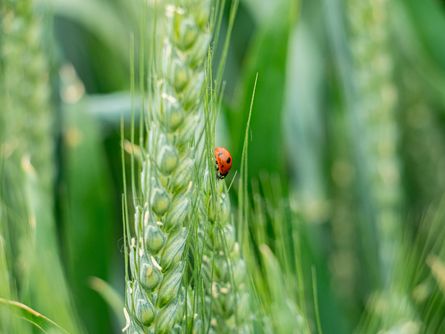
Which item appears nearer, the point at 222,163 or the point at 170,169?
the point at 170,169

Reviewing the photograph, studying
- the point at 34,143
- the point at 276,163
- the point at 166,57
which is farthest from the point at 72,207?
the point at 166,57

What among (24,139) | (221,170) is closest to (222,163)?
(221,170)

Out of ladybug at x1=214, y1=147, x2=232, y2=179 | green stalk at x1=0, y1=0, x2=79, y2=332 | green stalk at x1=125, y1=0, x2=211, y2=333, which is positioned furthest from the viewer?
green stalk at x1=0, y1=0, x2=79, y2=332

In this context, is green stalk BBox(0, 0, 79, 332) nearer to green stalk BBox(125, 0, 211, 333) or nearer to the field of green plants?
the field of green plants

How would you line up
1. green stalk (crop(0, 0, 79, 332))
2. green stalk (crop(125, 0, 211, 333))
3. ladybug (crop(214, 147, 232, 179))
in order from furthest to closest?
green stalk (crop(0, 0, 79, 332))
ladybug (crop(214, 147, 232, 179))
green stalk (crop(125, 0, 211, 333))

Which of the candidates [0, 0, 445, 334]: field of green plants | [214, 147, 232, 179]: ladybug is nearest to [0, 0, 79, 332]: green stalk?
[0, 0, 445, 334]: field of green plants

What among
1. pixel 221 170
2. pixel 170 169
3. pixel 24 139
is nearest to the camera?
pixel 170 169

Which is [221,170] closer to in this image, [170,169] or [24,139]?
[170,169]

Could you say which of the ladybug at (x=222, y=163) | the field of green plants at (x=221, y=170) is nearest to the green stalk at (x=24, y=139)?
the field of green plants at (x=221, y=170)

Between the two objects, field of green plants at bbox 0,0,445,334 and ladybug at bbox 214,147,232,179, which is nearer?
Result: field of green plants at bbox 0,0,445,334
